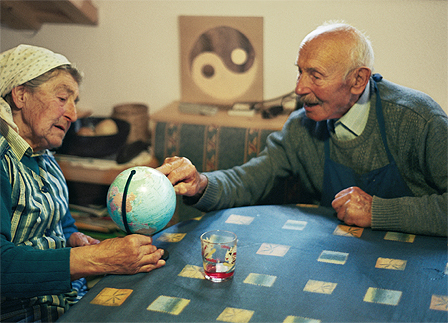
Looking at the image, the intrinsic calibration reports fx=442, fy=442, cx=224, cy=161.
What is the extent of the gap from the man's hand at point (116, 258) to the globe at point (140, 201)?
0.19 ft

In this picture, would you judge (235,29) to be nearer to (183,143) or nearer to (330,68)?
(183,143)

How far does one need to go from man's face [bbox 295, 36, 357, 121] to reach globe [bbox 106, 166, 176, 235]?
3.06 feet

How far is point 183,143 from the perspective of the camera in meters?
3.04

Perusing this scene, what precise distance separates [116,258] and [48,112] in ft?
2.36

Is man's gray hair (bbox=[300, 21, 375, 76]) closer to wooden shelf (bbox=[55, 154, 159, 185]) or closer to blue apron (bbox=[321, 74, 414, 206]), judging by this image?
blue apron (bbox=[321, 74, 414, 206])

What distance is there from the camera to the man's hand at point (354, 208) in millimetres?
1784

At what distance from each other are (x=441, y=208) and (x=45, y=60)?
1698mm

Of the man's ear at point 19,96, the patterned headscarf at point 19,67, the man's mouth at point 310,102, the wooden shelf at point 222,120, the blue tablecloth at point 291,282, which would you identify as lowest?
the blue tablecloth at point 291,282

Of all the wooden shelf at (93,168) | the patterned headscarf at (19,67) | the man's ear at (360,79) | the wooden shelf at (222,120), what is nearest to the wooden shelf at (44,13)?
the wooden shelf at (222,120)

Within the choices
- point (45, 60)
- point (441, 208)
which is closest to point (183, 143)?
point (45, 60)

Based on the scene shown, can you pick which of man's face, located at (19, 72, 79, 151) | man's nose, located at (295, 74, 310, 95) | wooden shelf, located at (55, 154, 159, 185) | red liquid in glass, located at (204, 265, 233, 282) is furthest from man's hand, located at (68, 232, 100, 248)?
man's nose, located at (295, 74, 310, 95)

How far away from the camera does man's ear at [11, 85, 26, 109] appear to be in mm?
1769

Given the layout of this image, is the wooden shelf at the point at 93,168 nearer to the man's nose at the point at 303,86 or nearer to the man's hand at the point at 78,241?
the man's hand at the point at 78,241

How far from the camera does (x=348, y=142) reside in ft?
7.06
